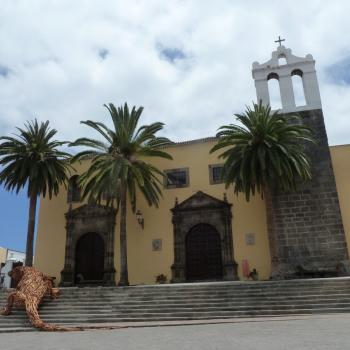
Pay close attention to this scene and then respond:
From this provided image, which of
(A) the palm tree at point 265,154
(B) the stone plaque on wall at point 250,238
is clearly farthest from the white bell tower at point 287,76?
(B) the stone plaque on wall at point 250,238

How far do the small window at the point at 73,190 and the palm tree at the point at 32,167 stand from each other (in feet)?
3.67

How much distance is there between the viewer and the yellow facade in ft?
66.9

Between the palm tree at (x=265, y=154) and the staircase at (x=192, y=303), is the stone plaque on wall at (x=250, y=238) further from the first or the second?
the staircase at (x=192, y=303)

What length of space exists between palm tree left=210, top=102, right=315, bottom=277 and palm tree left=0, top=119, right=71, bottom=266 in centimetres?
1008

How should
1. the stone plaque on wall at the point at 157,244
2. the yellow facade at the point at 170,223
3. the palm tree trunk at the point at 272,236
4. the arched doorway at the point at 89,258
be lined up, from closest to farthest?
the palm tree trunk at the point at 272,236 < the yellow facade at the point at 170,223 < the stone plaque on wall at the point at 157,244 < the arched doorway at the point at 89,258

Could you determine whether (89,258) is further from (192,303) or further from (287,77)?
(287,77)

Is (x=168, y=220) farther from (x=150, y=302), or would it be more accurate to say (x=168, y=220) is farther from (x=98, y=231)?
(x=150, y=302)

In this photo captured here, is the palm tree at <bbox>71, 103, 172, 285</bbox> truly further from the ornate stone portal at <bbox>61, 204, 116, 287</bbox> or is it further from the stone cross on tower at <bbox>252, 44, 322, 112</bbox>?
the stone cross on tower at <bbox>252, 44, 322, 112</bbox>

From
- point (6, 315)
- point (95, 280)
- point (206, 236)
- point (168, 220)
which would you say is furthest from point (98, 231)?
point (6, 315)

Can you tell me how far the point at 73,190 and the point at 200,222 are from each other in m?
8.73

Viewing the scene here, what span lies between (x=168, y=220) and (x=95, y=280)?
551cm

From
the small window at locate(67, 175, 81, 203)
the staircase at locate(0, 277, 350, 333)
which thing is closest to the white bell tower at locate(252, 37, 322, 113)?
the staircase at locate(0, 277, 350, 333)

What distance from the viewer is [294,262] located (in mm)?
19188

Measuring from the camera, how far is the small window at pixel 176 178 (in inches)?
888
